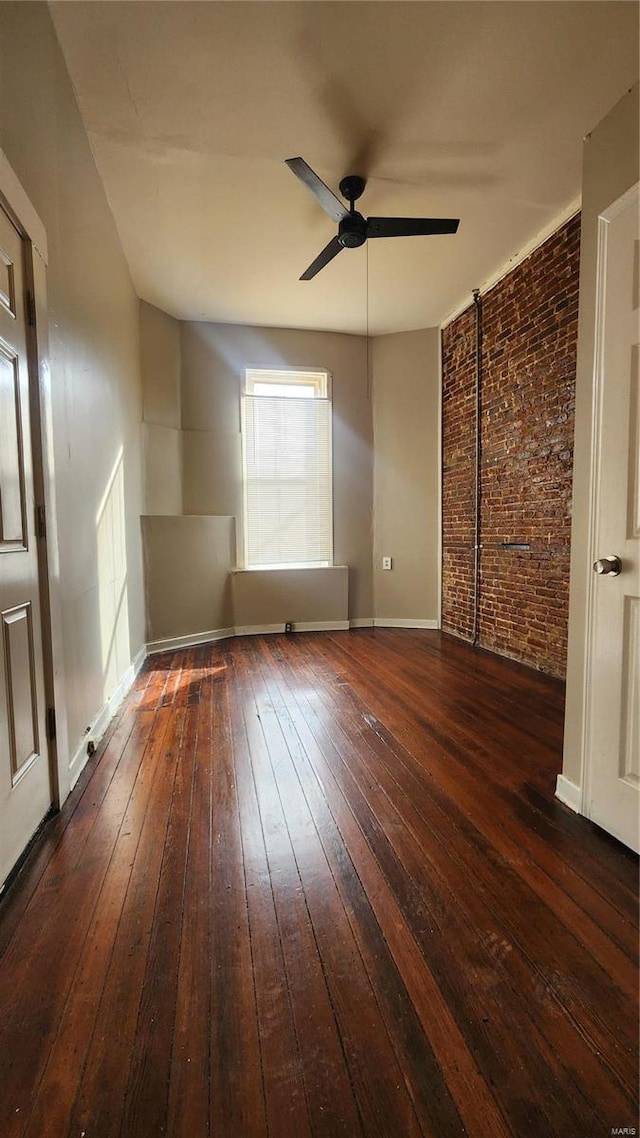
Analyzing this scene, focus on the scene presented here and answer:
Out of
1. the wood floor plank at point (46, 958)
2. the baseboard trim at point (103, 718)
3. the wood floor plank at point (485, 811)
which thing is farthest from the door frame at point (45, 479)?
the wood floor plank at point (485, 811)

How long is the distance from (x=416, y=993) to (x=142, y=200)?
13.1 ft

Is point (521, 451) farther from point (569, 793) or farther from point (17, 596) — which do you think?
point (17, 596)

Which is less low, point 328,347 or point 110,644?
point 328,347

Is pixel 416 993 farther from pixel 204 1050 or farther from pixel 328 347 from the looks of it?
pixel 328 347

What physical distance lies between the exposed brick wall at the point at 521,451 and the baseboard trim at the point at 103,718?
2.99 m

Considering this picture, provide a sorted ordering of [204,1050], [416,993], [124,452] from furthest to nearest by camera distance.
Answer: [124,452]
[416,993]
[204,1050]

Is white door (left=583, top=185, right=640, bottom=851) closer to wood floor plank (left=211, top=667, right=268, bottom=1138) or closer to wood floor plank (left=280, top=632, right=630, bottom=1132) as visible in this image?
wood floor plank (left=280, top=632, right=630, bottom=1132)

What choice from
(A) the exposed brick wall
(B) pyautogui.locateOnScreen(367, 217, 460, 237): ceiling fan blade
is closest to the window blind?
(A) the exposed brick wall

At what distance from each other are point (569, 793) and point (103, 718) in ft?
7.61

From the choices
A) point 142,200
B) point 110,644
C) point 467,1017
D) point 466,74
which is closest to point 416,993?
point 467,1017

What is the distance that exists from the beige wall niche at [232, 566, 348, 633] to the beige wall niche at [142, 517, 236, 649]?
16 centimetres

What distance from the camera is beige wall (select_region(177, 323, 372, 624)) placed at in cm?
475

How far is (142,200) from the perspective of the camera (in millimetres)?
2914

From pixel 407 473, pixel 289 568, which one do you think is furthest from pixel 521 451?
pixel 289 568
